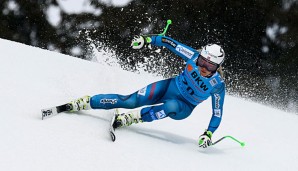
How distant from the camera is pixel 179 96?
4.88m

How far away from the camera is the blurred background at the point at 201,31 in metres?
19.1

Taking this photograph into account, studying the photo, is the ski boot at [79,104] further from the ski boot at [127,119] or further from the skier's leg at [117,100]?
the ski boot at [127,119]

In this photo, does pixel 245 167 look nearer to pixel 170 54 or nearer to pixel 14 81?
pixel 14 81

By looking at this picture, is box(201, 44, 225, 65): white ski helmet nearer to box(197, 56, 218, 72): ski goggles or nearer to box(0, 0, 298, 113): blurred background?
box(197, 56, 218, 72): ski goggles

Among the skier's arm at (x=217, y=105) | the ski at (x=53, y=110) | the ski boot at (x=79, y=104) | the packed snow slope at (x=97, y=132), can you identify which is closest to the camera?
the packed snow slope at (x=97, y=132)

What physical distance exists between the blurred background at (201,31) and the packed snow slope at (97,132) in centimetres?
1093

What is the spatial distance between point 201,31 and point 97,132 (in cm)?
1573

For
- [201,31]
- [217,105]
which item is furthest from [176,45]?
[201,31]

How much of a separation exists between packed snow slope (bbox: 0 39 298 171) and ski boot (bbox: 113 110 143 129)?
0.07 m

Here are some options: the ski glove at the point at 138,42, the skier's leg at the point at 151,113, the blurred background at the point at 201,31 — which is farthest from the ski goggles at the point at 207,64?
the blurred background at the point at 201,31

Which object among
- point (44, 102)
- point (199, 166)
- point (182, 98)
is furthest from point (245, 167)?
point (44, 102)

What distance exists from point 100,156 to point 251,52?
1693cm

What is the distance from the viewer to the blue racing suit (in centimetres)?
470

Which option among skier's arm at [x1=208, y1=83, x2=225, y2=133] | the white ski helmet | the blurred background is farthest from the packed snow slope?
the blurred background
